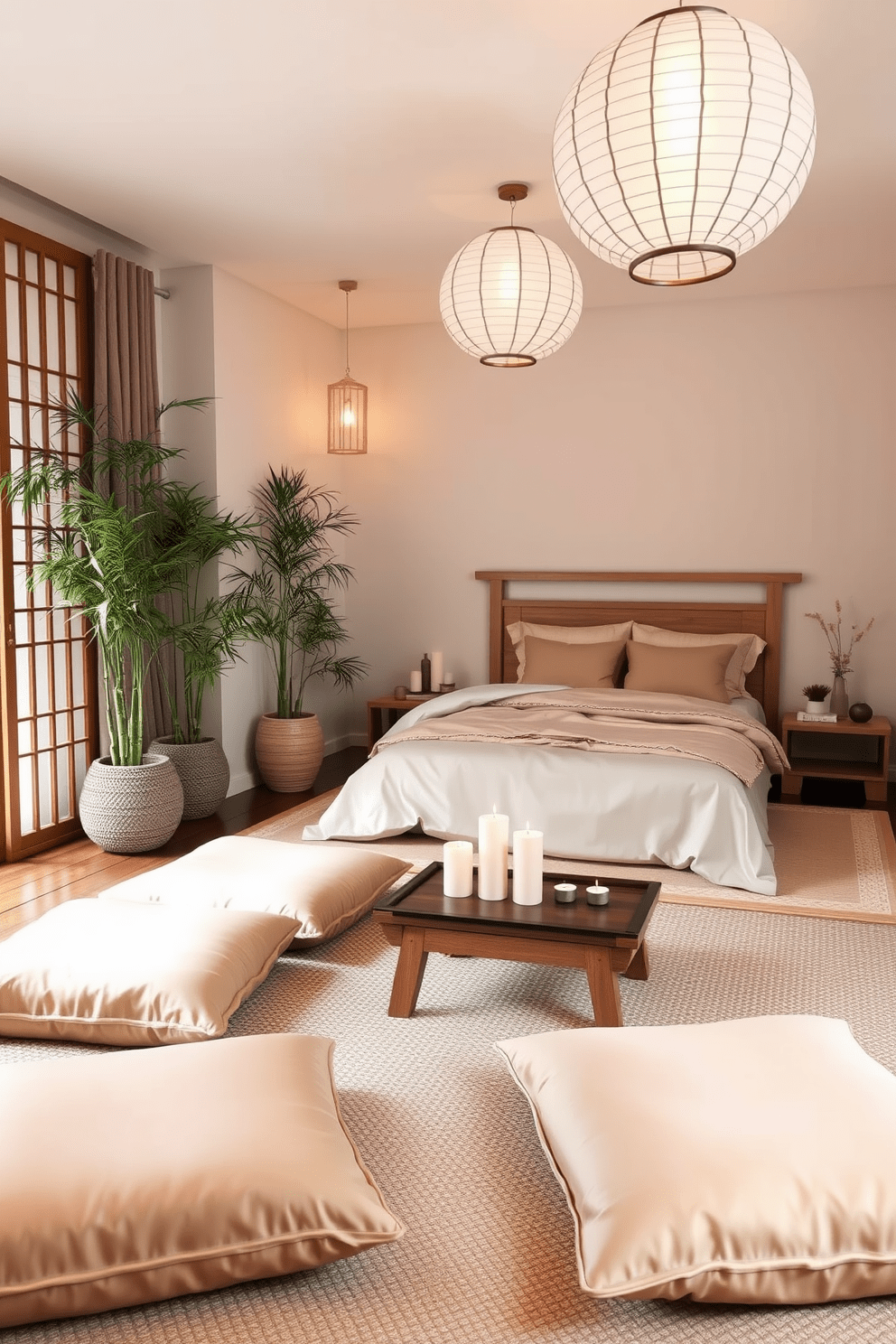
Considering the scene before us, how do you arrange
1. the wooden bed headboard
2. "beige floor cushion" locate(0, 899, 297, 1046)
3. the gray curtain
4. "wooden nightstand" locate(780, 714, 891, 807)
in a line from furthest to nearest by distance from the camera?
the wooden bed headboard → "wooden nightstand" locate(780, 714, 891, 807) → the gray curtain → "beige floor cushion" locate(0, 899, 297, 1046)

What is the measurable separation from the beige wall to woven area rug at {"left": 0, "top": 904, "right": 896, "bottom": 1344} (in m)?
2.84

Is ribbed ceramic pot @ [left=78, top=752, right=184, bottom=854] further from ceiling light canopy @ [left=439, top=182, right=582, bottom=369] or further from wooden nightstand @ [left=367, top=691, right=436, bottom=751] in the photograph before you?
ceiling light canopy @ [left=439, top=182, right=582, bottom=369]

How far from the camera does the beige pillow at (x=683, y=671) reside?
16.6 feet

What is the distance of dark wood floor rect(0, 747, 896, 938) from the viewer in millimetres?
3482

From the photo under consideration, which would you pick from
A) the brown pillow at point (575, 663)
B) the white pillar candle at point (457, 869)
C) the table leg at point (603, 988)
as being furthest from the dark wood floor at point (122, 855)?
the table leg at point (603, 988)

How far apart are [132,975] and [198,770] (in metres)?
2.31

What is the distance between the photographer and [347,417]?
19.5 feet

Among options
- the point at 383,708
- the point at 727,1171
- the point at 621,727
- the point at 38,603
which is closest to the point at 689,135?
the point at 727,1171

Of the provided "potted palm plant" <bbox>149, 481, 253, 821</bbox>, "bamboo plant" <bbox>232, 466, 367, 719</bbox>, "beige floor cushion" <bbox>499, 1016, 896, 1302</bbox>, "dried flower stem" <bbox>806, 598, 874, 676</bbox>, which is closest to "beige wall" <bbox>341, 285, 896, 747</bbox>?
"dried flower stem" <bbox>806, 598, 874, 676</bbox>

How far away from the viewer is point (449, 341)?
19.6 ft

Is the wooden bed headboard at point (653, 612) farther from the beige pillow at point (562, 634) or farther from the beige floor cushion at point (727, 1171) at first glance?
the beige floor cushion at point (727, 1171)

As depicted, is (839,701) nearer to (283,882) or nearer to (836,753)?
(836,753)

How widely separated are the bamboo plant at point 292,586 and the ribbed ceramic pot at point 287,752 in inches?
5.2

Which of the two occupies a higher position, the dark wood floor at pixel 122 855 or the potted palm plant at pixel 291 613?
the potted palm plant at pixel 291 613
